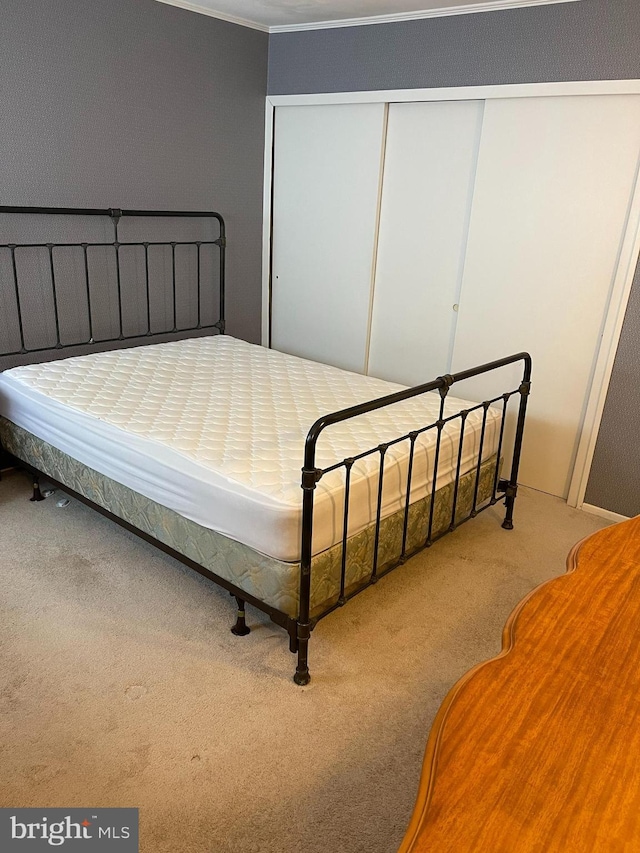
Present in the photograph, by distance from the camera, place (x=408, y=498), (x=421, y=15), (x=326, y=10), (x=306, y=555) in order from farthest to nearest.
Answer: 1. (x=326, y=10)
2. (x=421, y=15)
3. (x=408, y=498)
4. (x=306, y=555)

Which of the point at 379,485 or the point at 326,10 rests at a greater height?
the point at 326,10

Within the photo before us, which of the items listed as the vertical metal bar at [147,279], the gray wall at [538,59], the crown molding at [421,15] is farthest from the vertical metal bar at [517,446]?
the vertical metal bar at [147,279]

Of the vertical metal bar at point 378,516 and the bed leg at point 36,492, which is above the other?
the vertical metal bar at point 378,516

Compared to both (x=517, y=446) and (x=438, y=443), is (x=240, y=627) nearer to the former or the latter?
(x=438, y=443)

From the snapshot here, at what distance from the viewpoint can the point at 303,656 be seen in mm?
2119

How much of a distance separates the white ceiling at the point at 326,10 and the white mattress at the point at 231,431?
1817 mm

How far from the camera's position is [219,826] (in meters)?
1.66

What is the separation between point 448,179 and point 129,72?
1.76 meters

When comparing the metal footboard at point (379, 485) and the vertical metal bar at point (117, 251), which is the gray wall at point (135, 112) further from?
the metal footboard at point (379, 485)

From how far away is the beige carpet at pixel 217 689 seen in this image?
1.71 metres

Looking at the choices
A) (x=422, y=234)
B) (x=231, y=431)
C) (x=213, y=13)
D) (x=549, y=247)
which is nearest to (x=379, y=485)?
(x=231, y=431)

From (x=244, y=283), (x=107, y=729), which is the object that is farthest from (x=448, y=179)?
(x=107, y=729)

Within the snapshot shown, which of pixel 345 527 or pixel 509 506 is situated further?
pixel 509 506

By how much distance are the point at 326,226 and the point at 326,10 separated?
45.0 inches
